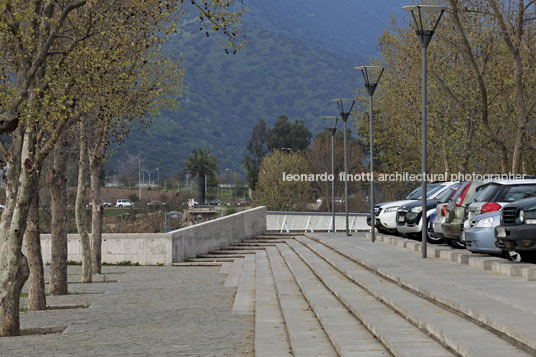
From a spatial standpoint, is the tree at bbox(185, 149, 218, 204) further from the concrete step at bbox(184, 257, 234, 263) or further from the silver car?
the silver car

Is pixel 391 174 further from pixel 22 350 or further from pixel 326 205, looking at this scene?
pixel 22 350

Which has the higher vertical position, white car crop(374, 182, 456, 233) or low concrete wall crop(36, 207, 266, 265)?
white car crop(374, 182, 456, 233)

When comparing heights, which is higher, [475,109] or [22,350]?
[475,109]

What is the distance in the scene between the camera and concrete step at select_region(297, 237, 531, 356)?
7.82m

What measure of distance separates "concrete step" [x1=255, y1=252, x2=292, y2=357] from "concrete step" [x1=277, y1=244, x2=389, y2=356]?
0.55m

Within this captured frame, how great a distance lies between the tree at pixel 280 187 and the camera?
92.9 m

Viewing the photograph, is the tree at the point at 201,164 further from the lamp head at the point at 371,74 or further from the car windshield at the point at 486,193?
the car windshield at the point at 486,193

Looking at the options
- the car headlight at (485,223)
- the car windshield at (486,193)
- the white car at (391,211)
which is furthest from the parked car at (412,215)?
the car headlight at (485,223)

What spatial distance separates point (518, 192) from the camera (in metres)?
17.1

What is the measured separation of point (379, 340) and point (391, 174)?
48.3 m

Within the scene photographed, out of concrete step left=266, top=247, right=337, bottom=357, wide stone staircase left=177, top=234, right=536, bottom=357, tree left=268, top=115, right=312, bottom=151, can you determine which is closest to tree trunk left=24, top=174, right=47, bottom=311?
wide stone staircase left=177, top=234, right=536, bottom=357

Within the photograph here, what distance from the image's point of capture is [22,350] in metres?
12.6

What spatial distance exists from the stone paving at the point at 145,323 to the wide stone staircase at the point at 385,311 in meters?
0.56

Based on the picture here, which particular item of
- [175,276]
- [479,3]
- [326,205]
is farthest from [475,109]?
[326,205]
